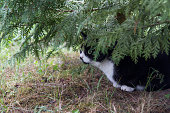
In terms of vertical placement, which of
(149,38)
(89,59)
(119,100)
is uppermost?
(149,38)

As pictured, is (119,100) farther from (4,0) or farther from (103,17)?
(4,0)

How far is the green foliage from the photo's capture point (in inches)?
49.9

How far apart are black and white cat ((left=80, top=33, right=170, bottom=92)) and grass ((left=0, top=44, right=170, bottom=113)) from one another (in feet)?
0.35

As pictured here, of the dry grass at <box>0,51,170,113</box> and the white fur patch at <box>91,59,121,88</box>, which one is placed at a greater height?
the white fur patch at <box>91,59,121,88</box>

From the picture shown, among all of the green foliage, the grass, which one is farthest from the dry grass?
the green foliage

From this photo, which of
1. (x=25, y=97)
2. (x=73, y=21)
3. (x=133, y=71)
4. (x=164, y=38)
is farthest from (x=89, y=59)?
(x=164, y=38)

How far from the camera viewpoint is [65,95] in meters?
2.26

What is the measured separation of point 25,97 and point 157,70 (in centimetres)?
162

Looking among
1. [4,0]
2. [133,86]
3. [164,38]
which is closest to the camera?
[164,38]

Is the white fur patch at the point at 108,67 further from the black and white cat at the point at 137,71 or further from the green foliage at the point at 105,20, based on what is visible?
the green foliage at the point at 105,20

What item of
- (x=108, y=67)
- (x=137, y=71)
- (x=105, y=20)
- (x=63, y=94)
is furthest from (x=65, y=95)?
(x=105, y=20)

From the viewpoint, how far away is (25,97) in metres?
2.19

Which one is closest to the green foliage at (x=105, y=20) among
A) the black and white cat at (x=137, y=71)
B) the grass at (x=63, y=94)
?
the black and white cat at (x=137, y=71)

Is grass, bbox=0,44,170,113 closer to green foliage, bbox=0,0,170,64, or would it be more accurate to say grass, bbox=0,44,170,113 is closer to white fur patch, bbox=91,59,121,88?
white fur patch, bbox=91,59,121,88
